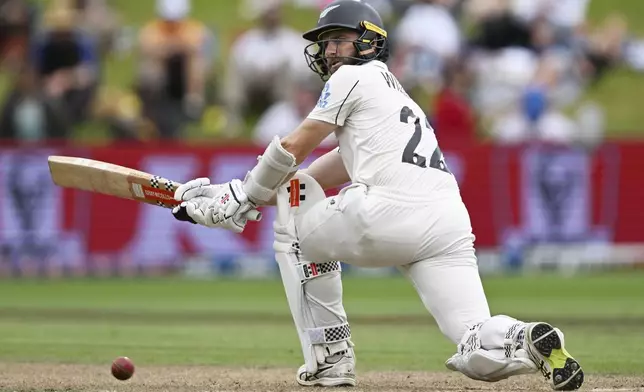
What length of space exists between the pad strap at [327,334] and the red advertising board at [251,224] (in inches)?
351

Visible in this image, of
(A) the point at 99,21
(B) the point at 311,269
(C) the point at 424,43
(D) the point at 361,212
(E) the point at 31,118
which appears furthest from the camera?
(A) the point at 99,21

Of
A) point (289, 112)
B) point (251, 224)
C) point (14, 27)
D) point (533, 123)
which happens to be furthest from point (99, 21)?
point (533, 123)

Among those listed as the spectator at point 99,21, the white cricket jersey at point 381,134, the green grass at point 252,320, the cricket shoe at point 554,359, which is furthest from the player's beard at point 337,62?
the spectator at point 99,21

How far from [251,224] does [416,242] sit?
959cm

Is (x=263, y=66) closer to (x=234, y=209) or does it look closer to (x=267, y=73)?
(x=267, y=73)

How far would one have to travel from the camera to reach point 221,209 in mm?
6430

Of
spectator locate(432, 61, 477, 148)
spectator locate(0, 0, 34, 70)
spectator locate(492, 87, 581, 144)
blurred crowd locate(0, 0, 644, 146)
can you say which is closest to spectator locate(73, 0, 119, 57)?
blurred crowd locate(0, 0, 644, 146)

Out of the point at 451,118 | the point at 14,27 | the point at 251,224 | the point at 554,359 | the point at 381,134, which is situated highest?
the point at 381,134

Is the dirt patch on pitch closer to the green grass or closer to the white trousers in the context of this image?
the green grass

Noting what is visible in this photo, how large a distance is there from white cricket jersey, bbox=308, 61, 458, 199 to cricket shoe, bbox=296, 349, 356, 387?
96 cm

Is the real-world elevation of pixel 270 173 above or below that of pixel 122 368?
above

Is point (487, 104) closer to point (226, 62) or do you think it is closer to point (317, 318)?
point (226, 62)

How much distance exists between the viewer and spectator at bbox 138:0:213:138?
57.5 ft

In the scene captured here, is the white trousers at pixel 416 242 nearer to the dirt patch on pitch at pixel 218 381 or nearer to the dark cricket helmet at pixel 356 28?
the dirt patch on pitch at pixel 218 381
